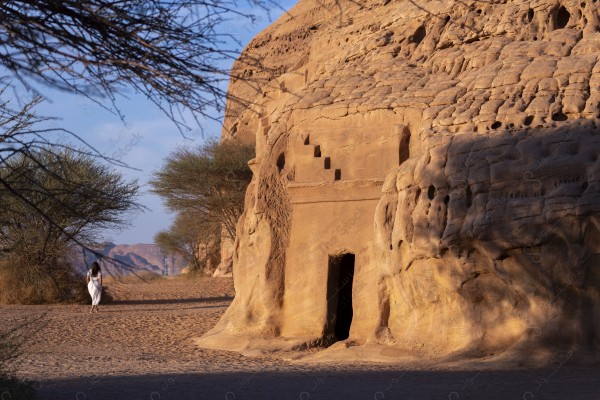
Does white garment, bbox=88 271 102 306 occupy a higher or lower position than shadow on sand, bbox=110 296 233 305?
higher

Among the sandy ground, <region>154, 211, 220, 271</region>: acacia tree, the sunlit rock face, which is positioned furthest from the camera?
<region>154, 211, 220, 271</region>: acacia tree

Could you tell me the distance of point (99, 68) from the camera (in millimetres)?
5469

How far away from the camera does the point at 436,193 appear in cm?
1120

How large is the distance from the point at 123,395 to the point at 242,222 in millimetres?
6713

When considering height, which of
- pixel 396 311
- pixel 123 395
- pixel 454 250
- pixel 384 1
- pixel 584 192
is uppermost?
pixel 384 1

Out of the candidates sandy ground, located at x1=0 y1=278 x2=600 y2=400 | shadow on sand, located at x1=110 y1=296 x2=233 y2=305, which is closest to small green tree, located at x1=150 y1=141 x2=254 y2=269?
shadow on sand, located at x1=110 y1=296 x2=233 y2=305

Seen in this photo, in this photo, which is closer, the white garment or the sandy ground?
the sandy ground

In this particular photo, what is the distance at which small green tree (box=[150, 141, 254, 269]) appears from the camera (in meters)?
32.1

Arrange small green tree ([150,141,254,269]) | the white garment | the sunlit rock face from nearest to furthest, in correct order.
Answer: the sunlit rock face, the white garment, small green tree ([150,141,254,269])

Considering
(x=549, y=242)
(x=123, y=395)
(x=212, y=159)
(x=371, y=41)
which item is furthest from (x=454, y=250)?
(x=212, y=159)

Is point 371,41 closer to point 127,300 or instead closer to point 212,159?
point 127,300

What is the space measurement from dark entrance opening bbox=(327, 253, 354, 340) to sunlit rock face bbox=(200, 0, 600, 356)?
0.04 metres

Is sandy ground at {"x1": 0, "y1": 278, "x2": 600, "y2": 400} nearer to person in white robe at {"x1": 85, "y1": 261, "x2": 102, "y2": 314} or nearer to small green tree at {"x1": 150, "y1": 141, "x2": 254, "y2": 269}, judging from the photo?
person in white robe at {"x1": 85, "y1": 261, "x2": 102, "y2": 314}

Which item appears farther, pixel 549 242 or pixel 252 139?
pixel 252 139
